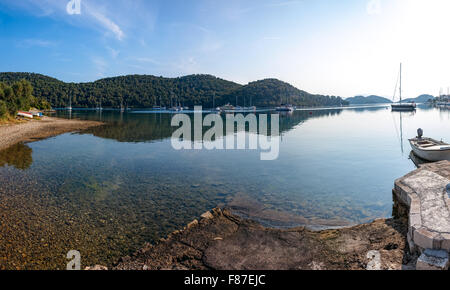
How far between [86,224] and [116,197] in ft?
12.5

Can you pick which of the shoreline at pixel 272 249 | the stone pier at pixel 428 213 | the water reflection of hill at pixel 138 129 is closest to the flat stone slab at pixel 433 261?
the stone pier at pixel 428 213

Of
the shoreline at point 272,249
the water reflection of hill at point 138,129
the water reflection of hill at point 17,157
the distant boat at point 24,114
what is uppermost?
the distant boat at point 24,114

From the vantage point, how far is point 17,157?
25.3m

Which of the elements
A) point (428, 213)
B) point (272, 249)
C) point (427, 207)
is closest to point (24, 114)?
point (272, 249)

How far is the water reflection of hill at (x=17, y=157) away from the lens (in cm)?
2242

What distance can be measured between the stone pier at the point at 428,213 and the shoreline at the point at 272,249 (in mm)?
614

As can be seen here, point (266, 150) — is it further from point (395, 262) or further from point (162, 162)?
point (395, 262)

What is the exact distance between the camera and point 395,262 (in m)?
7.69

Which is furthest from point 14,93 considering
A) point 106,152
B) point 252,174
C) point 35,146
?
point 252,174

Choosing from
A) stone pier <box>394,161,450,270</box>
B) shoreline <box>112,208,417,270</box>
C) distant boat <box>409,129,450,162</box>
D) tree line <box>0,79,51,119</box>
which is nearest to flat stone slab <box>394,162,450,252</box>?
stone pier <box>394,161,450,270</box>

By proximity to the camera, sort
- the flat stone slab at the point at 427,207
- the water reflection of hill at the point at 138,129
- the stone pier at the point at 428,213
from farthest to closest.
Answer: the water reflection of hill at the point at 138,129 → the flat stone slab at the point at 427,207 → the stone pier at the point at 428,213

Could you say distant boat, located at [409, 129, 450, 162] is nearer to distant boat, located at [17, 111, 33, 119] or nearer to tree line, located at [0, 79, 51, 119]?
tree line, located at [0, 79, 51, 119]

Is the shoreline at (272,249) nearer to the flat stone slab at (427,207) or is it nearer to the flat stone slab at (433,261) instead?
the flat stone slab at (433,261)

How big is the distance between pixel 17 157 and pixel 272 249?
26076 millimetres
